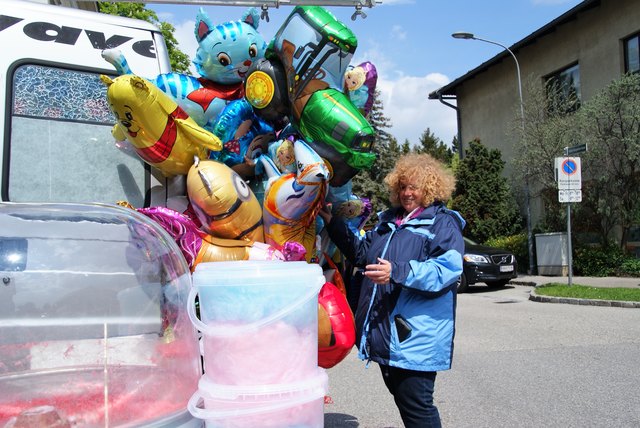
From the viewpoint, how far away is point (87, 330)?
187 cm

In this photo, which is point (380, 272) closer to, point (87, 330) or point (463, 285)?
point (87, 330)

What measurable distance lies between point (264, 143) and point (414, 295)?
3.95 feet

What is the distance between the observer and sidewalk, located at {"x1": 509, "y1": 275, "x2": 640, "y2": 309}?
35.6 ft

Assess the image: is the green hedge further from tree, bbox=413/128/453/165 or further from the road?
tree, bbox=413/128/453/165

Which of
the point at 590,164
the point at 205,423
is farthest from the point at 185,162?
the point at 590,164

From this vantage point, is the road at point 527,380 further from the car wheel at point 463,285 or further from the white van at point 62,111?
the car wheel at point 463,285

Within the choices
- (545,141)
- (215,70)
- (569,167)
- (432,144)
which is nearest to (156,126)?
(215,70)

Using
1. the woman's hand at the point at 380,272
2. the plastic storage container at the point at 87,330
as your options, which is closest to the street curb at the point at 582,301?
the woman's hand at the point at 380,272

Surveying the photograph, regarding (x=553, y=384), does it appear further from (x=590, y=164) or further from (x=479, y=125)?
(x=479, y=125)

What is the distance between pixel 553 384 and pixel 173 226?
180 inches

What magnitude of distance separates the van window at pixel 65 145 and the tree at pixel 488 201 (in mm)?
19076

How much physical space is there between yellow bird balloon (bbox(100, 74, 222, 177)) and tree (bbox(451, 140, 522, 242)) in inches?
760

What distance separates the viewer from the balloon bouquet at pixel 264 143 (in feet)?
9.02

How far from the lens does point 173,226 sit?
109 inches
